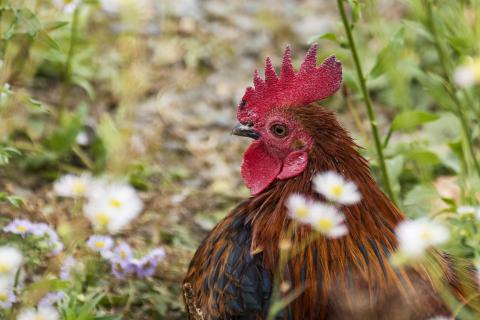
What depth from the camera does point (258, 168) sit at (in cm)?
320

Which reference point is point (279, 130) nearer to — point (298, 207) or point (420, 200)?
point (298, 207)

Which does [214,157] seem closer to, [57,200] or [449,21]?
[57,200]

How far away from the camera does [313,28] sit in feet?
23.2

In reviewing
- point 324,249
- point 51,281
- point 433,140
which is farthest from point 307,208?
point 433,140

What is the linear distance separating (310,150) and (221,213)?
75.0 inches

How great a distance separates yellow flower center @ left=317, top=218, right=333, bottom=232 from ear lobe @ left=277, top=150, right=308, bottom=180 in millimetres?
540

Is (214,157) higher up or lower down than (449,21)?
lower down

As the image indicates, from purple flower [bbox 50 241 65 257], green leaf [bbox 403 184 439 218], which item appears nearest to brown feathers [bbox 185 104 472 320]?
purple flower [bbox 50 241 65 257]

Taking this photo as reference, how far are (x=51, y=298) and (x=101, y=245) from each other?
0.29m

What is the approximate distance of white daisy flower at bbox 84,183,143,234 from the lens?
2.66 meters

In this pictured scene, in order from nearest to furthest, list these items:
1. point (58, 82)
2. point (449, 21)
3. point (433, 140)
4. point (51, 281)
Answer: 1. point (51, 281)
2. point (449, 21)
3. point (433, 140)
4. point (58, 82)

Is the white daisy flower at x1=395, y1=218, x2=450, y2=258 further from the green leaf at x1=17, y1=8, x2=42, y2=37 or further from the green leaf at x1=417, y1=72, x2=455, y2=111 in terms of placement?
the green leaf at x1=17, y1=8, x2=42, y2=37

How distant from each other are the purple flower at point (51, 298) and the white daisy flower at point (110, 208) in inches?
23.2

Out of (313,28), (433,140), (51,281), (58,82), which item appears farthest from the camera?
(313,28)
